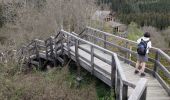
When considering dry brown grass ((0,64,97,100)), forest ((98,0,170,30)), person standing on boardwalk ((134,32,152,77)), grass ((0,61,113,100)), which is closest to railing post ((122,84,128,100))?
grass ((0,61,113,100))

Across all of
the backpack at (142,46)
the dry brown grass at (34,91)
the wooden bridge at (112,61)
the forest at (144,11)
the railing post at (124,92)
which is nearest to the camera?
the railing post at (124,92)

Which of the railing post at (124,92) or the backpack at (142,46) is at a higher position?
the backpack at (142,46)

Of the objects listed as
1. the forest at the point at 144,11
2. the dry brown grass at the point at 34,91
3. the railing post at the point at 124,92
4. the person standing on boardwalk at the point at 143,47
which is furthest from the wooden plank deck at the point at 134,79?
the forest at the point at 144,11

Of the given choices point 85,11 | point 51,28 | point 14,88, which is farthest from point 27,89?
point 51,28

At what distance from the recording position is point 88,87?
9828 millimetres

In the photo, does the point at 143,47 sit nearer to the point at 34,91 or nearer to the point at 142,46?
the point at 142,46

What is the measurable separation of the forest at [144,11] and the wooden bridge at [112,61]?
58.8m

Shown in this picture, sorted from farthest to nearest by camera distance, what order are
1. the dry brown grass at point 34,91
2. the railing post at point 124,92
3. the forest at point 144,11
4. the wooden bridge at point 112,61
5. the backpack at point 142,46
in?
the forest at point 144,11
the backpack at point 142,46
the dry brown grass at point 34,91
the wooden bridge at point 112,61
the railing post at point 124,92

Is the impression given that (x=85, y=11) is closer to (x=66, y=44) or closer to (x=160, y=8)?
(x=66, y=44)

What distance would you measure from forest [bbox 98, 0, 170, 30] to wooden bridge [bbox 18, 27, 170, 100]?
193ft

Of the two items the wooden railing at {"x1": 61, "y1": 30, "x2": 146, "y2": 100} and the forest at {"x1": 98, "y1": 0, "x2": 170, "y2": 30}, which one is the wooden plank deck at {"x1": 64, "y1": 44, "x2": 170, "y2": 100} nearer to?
the wooden railing at {"x1": 61, "y1": 30, "x2": 146, "y2": 100}

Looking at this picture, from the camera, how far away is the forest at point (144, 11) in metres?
81.9

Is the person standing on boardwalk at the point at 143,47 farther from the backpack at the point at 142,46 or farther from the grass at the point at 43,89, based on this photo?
the grass at the point at 43,89

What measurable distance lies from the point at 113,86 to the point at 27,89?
224 centimetres
